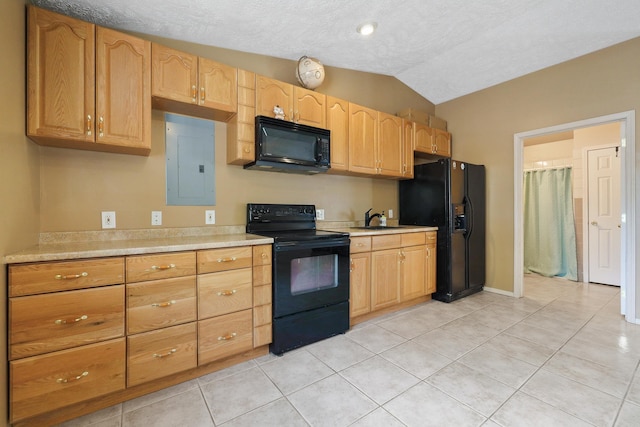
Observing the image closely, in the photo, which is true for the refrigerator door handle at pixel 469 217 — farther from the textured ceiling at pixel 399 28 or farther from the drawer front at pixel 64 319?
the drawer front at pixel 64 319

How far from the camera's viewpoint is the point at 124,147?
6.22ft

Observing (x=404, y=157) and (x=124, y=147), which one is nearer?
(x=124, y=147)

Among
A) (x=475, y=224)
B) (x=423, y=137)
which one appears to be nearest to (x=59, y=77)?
(x=423, y=137)

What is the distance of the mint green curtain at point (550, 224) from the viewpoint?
15.0ft

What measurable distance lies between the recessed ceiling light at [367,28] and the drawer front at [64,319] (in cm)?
273

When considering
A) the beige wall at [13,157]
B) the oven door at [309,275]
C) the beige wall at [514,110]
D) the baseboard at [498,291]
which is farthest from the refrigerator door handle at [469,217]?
the beige wall at [13,157]

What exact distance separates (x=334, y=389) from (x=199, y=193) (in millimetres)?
1820

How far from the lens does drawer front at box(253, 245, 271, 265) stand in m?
2.07

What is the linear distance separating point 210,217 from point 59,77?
51.1 inches

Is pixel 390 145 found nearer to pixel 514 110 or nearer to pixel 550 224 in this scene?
pixel 514 110

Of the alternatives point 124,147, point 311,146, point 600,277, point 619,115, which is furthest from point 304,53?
point 600,277

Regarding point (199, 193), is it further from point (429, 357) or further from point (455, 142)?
point (455, 142)

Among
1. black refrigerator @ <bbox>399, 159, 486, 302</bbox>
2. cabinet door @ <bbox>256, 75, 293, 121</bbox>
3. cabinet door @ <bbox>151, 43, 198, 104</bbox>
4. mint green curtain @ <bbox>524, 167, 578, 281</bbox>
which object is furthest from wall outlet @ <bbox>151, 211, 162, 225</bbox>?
mint green curtain @ <bbox>524, 167, 578, 281</bbox>

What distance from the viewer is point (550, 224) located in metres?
4.80
